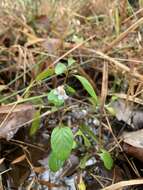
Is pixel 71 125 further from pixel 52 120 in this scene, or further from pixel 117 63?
pixel 117 63

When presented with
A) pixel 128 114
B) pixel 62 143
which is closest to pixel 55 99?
pixel 62 143

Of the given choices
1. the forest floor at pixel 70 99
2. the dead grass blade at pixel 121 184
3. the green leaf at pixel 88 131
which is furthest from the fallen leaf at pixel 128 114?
the dead grass blade at pixel 121 184

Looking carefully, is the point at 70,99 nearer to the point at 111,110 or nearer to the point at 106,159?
the point at 111,110

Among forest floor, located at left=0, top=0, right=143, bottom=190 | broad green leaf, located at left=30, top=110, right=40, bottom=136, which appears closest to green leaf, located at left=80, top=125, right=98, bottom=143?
forest floor, located at left=0, top=0, right=143, bottom=190

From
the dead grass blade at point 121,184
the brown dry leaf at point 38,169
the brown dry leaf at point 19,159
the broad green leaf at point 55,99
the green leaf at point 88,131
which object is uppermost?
the broad green leaf at point 55,99

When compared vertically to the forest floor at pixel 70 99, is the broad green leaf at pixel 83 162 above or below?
below

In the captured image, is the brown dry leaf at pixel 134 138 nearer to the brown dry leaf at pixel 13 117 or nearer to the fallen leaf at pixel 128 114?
the fallen leaf at pixel 128 114

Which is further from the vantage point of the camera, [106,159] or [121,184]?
[106,159]

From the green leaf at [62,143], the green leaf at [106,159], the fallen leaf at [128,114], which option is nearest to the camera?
the green leaf at [62,143]
